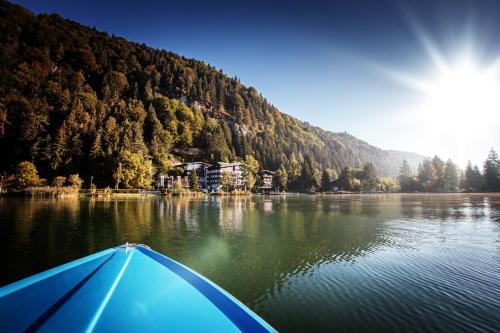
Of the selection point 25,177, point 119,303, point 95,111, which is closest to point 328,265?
point 119,303

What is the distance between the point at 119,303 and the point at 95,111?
427ft

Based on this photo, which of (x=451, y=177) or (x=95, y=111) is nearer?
(x=95, y=111)

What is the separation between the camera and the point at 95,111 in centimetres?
11469

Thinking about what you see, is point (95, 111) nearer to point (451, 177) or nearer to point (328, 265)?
point (328, 265)

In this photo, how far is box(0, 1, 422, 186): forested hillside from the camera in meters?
86.9

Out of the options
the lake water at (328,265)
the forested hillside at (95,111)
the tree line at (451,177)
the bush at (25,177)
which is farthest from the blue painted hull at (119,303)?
the tree line at (451,177)

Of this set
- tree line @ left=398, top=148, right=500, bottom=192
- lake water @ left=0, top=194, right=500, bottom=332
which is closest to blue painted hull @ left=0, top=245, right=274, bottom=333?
lake water @ left=0, top=194, right=500, bottom=332

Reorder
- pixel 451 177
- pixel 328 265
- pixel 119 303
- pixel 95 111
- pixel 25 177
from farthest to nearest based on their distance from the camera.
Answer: pixel 451 177 < pixel 95 111 < pixel 25 177 < pixel 328 265 < pixel 119 303

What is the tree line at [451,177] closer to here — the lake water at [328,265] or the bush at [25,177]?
the lake water at [328,265]

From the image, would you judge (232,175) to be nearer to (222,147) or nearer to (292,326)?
(222,147)

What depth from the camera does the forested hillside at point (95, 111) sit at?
3420 inches

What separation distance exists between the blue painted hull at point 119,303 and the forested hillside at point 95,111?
287 ft

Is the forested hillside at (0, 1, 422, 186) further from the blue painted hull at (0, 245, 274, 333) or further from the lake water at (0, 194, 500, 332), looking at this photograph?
the blue painted hull at (0, 245, 274, 333)

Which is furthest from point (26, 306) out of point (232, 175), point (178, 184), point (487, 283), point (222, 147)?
point (222, 147)
